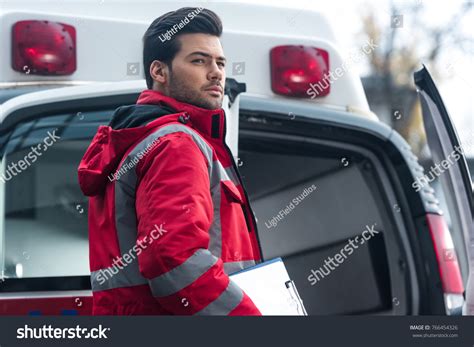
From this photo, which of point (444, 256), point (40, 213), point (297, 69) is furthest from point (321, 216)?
point (40, 213)

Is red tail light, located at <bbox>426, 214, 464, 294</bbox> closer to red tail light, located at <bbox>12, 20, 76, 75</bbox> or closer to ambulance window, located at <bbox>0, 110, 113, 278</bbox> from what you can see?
ambulance window, located at <bbox>0, 110, 113, 278</bbox>

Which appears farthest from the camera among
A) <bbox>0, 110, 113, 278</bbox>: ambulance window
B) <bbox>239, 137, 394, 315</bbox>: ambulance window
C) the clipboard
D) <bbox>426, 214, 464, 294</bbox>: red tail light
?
<bbox>239, 137, 394, 315</bbox>: ambulance window

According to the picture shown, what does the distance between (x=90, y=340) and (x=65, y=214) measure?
81cm

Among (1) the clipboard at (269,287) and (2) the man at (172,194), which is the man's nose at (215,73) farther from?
(1) the clipboard at (269,287)

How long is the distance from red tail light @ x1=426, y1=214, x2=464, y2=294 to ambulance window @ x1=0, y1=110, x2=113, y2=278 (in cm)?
123

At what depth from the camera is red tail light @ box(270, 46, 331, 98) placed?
3092 mm

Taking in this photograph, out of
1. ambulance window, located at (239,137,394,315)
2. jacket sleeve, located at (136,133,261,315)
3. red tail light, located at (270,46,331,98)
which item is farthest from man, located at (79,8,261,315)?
ambulance window, located at (239,137,394,315)

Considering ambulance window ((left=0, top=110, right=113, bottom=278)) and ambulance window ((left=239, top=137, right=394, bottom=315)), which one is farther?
ambulance window ((left=239, top=137, right=394, bottom=315))

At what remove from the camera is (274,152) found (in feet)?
12.5

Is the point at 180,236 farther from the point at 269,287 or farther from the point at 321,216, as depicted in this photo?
the point at 321,216

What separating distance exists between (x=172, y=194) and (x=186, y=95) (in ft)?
1.28

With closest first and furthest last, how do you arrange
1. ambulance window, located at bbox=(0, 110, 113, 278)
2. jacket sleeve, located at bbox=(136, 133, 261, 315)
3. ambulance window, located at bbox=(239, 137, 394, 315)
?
jacket sleeve, located at bbox=(136, 133, 261, 315)
ambulance window, located at bbox=(0, 110, 113, 278)
ambulance window, located at bbox=(239, 137, 394, 315)

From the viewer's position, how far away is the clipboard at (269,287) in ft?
6.93

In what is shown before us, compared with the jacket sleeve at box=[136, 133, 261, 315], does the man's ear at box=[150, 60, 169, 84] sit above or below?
above
